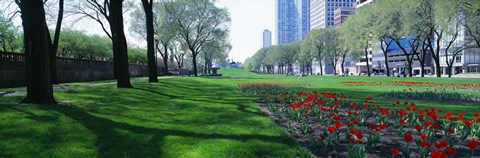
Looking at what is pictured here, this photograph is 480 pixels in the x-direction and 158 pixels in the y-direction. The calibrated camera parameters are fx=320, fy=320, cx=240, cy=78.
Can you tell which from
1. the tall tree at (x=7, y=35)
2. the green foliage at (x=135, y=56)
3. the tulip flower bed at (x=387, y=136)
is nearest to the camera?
the tulip flower bed at (x=387, y=136)

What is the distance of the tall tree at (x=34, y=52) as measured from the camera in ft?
30.9

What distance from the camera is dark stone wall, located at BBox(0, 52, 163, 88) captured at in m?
18.1

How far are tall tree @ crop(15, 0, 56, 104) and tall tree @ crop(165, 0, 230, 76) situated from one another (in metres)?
39.2

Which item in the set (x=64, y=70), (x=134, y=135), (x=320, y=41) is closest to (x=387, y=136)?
(x=134, y=135)

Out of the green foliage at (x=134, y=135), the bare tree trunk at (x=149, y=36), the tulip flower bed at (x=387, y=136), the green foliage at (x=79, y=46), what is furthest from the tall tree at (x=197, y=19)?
the tulip flower bed at (x=387, y=136)

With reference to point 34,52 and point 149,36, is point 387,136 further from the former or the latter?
point 149,36

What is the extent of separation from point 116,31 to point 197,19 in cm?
3539

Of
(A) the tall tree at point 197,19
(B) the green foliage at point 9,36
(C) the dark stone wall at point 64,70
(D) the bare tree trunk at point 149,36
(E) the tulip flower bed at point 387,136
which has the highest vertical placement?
(A) the tall tree at point 197,19

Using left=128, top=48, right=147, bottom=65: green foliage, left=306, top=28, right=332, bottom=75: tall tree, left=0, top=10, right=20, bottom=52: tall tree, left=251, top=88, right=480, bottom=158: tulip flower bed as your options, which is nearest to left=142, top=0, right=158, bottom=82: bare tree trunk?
left=251, top=88, right=480, bottom=158: tulip flower bed

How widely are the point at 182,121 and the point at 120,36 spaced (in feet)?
39.5

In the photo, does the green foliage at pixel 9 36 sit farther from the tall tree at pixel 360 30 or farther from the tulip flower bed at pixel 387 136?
the tall tree at pixel 360 30

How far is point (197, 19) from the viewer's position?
2106 inches

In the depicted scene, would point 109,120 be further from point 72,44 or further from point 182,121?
point 72,44

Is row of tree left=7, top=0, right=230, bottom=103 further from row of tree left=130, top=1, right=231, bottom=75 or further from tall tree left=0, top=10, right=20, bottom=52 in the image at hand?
tall tree left=0, top=10, right=20, bottom=52
